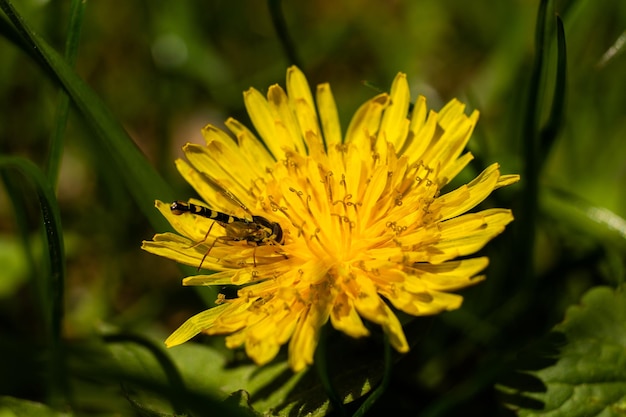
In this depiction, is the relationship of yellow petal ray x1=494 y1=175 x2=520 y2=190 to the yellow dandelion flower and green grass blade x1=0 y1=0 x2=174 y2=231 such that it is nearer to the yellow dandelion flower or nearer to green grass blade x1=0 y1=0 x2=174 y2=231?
the yellow dandelion flower

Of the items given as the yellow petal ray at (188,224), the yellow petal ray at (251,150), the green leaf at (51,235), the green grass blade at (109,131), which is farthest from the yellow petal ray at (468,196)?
the green leaf at (51,235)

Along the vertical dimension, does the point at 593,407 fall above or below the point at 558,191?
below

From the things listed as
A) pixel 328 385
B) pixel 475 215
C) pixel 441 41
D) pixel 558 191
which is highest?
pixel 441 41

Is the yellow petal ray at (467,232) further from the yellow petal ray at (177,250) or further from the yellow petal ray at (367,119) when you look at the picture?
the yellow petal ray at (177,250)

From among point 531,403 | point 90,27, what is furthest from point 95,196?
point 531,403

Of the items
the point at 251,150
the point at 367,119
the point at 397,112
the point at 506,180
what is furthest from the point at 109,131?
the point at 506,180

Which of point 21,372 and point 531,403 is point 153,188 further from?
point 531,403
